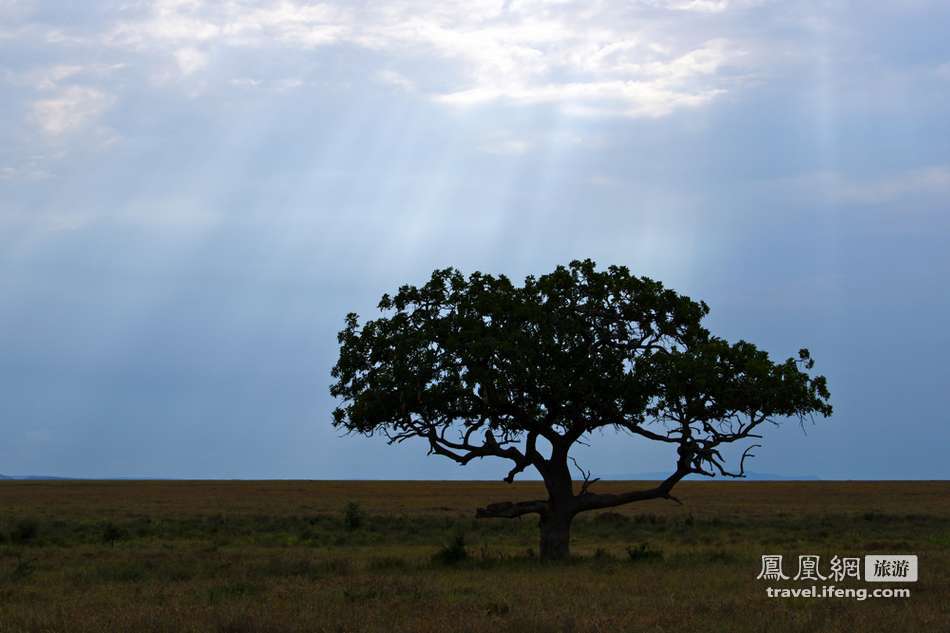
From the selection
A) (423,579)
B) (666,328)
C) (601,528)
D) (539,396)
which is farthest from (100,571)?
(601,528)

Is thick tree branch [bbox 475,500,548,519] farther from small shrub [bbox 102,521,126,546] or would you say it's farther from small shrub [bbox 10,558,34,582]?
small shrub [bbox 102,521,126,546]

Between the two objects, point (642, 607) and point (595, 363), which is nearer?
point (642, 607)

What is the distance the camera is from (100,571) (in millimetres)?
25859

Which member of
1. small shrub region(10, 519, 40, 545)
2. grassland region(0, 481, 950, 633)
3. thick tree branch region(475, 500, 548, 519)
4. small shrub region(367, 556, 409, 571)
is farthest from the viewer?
small shrub region(10, 519, 40, 545)

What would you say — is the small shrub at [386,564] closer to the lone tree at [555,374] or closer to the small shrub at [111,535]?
the lone tree at [555,374]

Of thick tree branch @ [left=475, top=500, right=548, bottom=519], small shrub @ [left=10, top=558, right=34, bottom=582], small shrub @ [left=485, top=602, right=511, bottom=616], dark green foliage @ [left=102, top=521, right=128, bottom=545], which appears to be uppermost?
thick tree branch @ [left=475, top=500, right=548, bottom=519]

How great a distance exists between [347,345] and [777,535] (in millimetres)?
24206

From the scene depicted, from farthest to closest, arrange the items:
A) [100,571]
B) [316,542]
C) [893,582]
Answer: [316,542] < [100,571] < [893,582]

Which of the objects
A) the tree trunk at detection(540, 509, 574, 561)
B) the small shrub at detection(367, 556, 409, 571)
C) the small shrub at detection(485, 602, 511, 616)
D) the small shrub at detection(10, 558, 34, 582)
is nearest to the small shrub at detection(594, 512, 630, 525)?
the tree trunk at detection(540, 509, 574, 561)

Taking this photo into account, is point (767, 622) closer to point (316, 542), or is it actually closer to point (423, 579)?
point (423, 579)

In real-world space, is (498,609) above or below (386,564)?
above

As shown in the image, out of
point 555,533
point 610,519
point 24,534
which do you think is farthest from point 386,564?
point 610,519

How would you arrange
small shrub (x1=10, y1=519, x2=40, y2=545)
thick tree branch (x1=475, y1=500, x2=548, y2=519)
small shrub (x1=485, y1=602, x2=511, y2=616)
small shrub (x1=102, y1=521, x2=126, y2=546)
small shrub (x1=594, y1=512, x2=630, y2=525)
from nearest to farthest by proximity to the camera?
small shrub (x1=485, y1=602, x2=511, y2=616)
thick tree branch (x1=475, y1=500, x2=548, y2=519)
small shrub (x1=10, y1=519, x2=40, y2=545)
small shrub (x1=102, y1=521, x2=126, y2=546)
small shrub (x1=594, y1=512, x2=630, y2=525)

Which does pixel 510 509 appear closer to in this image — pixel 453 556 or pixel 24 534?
pixel 453 556
